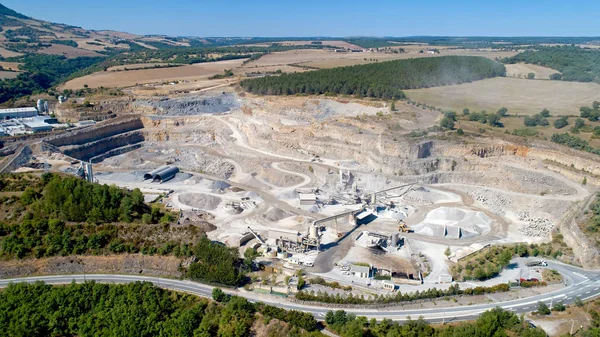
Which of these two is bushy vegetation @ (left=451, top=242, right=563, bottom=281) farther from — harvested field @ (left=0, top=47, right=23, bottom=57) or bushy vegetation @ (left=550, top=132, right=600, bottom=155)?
harvested field @ (left=0, top=47, right=23, bottom=57)

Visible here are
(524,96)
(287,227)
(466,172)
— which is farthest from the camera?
(524,96)

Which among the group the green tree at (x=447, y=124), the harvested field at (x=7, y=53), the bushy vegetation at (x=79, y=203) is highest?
the harvested field at (x=7, y=53)

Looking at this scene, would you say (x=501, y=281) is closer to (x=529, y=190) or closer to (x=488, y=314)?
(x=488, y=314)

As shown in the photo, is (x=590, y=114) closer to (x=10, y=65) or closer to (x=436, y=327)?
(x=436, y=327)

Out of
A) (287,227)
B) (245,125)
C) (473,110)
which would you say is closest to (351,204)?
(287,227)

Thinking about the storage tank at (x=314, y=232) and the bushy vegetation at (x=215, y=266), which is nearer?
the bushy vegetation at (x=215, y=266)

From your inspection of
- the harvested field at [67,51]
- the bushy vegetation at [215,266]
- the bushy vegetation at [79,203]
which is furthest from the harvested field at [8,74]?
the bushy vegetation at [215,266]

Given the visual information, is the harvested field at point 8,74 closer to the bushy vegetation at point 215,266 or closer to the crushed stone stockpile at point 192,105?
the crushed stone stockpile at point 192,105
